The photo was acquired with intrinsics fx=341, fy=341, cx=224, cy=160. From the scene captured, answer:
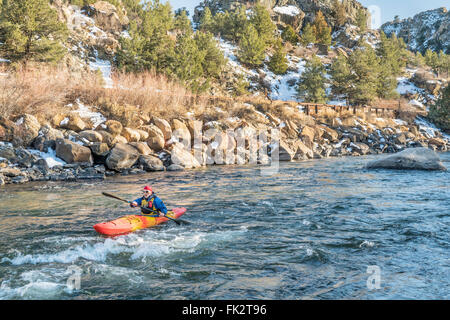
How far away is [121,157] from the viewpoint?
13609 millimetres

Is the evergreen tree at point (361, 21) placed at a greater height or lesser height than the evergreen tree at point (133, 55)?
greater

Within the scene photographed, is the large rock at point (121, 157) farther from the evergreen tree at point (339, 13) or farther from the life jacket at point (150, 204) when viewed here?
the evergreen tree at point (339, 13)

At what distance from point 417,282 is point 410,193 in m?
6.05

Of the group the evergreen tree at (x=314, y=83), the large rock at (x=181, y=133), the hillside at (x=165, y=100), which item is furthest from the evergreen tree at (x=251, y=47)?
the large rock at (x=181, y=133)

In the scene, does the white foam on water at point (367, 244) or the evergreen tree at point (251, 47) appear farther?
the evergreen tree at point (251, 47)

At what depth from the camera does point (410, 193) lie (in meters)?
9.27

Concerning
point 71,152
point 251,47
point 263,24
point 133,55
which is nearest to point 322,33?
point 263,24

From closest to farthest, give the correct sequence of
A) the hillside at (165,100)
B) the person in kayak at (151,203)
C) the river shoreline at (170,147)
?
the person in kayak at (151,203) → the river shoreline at (170,147) → the hillside at (165,100)

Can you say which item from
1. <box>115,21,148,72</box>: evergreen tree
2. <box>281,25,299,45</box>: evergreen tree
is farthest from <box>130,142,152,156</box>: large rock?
<box>281,25,299,45</box>: evergreen tree

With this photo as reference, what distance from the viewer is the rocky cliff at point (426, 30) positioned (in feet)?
309

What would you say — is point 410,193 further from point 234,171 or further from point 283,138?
point 283,138

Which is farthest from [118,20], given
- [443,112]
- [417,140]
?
[443,112]

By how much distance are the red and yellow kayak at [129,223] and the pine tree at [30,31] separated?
15762mm
